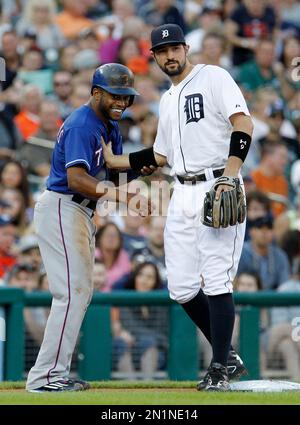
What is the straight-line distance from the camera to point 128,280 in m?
9.36

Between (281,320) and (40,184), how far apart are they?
277 cm

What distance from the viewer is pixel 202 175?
20.6 feet

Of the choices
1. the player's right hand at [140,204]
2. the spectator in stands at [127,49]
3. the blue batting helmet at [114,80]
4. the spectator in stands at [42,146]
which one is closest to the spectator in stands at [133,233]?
the spectator in stands at [42,146]

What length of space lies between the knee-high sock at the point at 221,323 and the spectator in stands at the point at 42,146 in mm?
4746

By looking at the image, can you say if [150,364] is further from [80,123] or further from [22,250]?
[80,123]

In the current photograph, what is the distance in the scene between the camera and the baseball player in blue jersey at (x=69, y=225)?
613 cm

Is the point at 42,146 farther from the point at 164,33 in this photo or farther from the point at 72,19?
the point at 164,33

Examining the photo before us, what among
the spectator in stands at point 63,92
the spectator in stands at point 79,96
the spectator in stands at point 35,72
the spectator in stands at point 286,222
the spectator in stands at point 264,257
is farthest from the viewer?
the spectator in stands at point 35,72

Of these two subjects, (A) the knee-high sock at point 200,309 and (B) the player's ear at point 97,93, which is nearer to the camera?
(B) the player's ear at point 97,93

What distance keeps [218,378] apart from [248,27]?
8018 mm

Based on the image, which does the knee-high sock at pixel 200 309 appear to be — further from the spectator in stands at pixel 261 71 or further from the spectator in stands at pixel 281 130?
the spectator in stands at pixel 261 71

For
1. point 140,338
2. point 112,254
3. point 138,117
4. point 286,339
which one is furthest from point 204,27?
point 140,338

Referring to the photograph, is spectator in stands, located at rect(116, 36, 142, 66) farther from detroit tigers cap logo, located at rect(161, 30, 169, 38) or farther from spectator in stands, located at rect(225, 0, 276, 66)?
detroit tigers cap logo, located at rect(161, 30, 169, 38)

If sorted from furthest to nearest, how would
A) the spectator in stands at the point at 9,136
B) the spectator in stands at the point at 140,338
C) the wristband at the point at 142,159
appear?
the spectator in stands at the point at 9,136
the spectator in stands at the point at 140,338
the wristband at the point at 142,159
